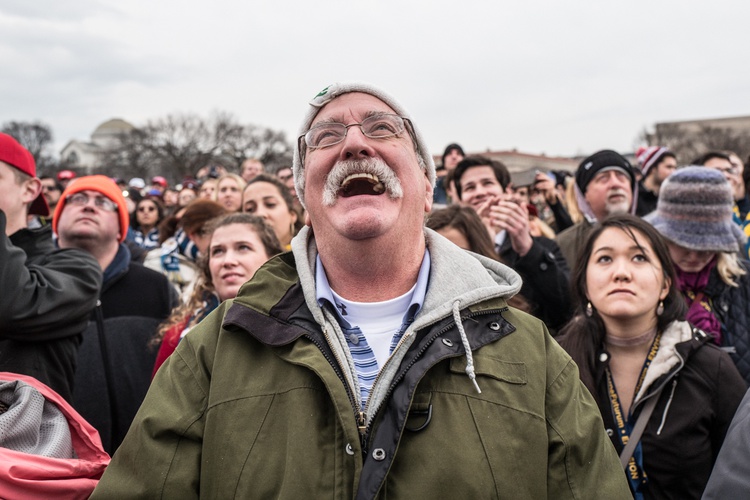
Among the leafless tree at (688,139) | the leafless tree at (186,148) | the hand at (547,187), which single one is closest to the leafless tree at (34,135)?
the leafless tree at (186,148)

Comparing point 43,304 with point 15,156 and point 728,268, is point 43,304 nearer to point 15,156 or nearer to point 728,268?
point 15,156

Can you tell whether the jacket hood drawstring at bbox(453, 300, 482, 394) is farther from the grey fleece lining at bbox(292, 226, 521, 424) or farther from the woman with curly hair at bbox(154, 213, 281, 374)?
the woman with curly hair at bbox(154, 213, 281, 374)

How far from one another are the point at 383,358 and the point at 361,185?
1.94 ft

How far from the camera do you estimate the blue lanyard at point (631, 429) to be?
2.58 metres

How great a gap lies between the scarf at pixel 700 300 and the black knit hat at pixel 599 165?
1478 mm

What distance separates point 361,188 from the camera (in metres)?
2.15

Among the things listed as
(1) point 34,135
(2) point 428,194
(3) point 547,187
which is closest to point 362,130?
(2) point 428,194

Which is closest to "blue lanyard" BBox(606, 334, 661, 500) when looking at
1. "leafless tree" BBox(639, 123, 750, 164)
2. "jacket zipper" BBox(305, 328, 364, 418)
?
"jacket zipper" BBox(305, 328, 364, 418)

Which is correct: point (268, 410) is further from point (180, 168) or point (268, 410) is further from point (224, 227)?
point (180, 168)

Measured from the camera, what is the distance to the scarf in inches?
130

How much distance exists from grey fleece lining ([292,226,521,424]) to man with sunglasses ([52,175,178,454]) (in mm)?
1855

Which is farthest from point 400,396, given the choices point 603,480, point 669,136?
point 669,136

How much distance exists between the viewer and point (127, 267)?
3.99 meters

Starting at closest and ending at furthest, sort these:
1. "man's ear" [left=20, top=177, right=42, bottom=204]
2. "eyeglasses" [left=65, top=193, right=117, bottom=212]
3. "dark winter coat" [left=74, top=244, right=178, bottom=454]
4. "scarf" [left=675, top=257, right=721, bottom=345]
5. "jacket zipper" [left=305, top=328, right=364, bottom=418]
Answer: "jacket zipper" [left=305, top=328, right=364, bottom=418] < "man's ear" [left=20, top=177, right=42, bottom=204] < "scarf" [left=675, top=257, right=721, bottom=345] < "dark winter coat" [left=74, top=244, right=178, bottom=454] < "eyeglasses" [left=65, top=193, right=117, bottom=212]
